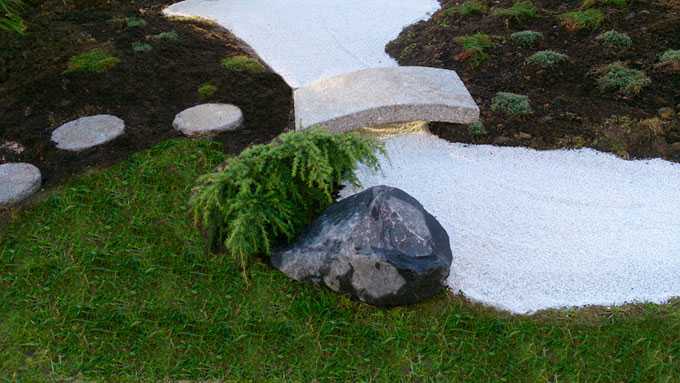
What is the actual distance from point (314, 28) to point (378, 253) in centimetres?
705

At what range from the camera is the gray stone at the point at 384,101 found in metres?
6.38

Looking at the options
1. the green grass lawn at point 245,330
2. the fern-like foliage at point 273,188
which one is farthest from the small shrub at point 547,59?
the green grass lawn at point 245,330

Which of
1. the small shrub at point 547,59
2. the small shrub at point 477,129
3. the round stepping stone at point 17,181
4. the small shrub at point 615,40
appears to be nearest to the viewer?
the round stepping stone at point 17,181

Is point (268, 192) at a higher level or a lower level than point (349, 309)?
higher

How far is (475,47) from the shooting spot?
831 centimetres

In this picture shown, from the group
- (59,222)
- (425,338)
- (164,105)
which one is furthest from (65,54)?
(425,338)

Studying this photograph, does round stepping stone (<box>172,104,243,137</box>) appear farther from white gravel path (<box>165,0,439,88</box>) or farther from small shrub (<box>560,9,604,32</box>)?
small shrub (<box>560,9,604,32</box>)

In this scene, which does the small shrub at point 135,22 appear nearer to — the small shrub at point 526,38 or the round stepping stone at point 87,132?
the round stepping stone at point 87,132

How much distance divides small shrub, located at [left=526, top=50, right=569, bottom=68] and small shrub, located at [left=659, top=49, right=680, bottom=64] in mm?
1189

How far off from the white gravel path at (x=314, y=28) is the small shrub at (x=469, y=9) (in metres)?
0.90

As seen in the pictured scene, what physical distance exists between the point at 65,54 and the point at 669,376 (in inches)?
346

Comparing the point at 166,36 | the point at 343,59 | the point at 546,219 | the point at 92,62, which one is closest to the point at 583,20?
the point at 343,59

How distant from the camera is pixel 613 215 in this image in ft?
18.4

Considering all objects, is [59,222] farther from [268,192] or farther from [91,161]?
[268,192]
